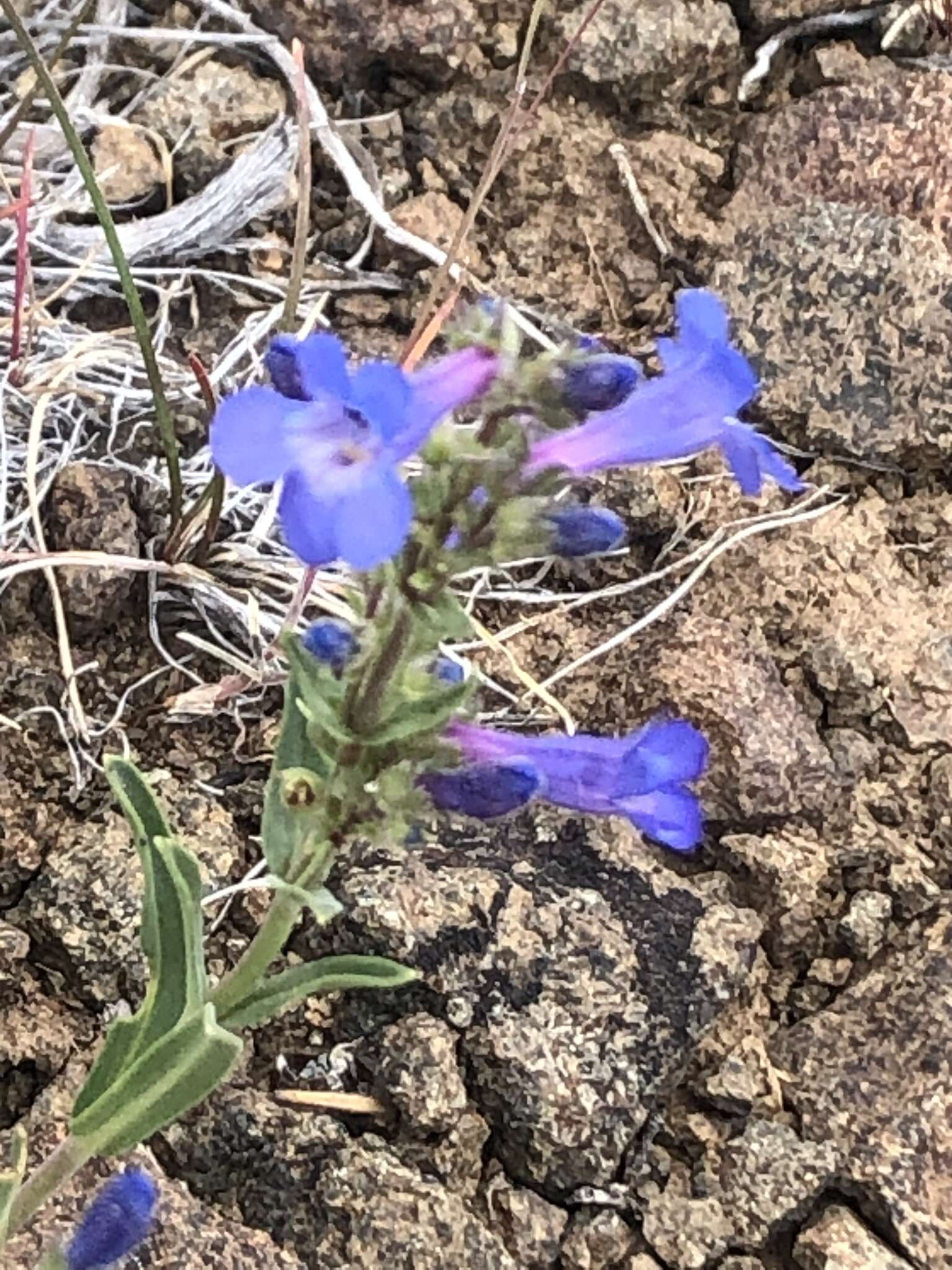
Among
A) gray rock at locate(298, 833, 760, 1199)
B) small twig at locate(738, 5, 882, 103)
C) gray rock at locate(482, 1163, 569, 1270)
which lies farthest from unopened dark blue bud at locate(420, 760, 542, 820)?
small twig at locate(738, 5, 882, 103)

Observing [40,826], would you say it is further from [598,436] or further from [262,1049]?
[598,436]

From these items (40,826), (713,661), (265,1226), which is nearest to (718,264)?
(713,661)

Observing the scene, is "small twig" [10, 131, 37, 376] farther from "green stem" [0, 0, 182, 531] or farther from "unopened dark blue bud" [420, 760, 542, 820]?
"unopened dark blue bud" [420, 760, 542, 820]

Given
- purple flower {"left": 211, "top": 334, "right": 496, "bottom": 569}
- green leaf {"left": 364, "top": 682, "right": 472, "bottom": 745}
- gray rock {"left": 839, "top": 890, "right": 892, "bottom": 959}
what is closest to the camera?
purple flower {"left": 211, "top": 334, "right": 496, "bottom": 569}

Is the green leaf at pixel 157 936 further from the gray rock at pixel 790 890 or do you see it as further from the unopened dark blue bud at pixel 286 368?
the gray rock at pixel 790 890

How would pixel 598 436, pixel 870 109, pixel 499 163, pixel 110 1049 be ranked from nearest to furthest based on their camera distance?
pixel 598 436
pixel 110 1049
pixel 499 163
pixel 870 109

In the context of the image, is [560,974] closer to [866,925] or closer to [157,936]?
[866,925]
